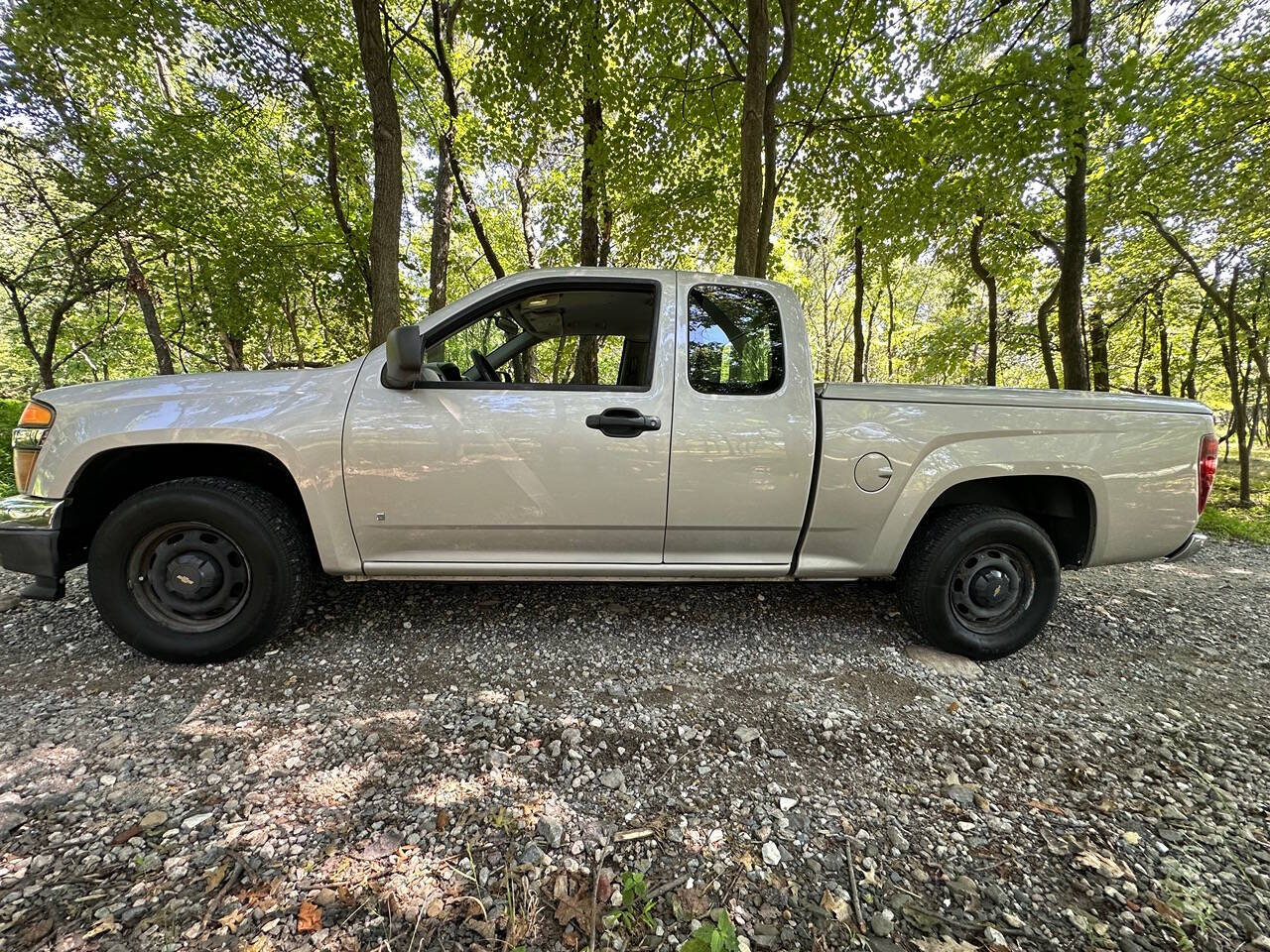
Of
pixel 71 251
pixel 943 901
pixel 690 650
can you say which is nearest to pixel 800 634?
pixel 690 650

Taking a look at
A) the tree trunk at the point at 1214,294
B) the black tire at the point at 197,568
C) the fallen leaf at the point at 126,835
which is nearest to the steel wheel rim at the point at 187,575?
the black tire at the point at 197,568

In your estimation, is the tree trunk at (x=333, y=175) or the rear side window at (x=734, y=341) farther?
the tree trunk at (x=333, y=175)

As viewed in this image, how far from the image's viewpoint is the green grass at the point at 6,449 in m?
6.21

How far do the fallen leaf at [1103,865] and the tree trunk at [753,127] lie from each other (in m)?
4.90

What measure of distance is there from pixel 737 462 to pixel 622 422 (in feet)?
1.94

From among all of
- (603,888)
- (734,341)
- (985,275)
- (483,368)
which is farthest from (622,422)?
(985,275)

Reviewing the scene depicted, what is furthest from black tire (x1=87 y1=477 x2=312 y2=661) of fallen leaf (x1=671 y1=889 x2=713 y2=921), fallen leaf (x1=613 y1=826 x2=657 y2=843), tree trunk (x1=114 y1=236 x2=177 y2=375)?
tree trunk (x1=114 y1=236 x2=177 y2=375)

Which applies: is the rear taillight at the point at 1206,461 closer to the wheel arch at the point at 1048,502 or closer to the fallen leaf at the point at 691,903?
the wheel arch at the point at 1048,502

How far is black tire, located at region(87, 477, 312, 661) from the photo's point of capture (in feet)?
7.40

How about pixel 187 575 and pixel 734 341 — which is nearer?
pixel 187 575

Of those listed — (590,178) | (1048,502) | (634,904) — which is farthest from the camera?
(590,178)

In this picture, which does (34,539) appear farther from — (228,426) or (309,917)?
(309,917)

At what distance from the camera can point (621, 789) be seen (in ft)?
5.51

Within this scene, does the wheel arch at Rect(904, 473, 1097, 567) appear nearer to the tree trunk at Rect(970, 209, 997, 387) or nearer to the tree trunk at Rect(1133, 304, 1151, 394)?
the tree trunk at Rect(970, 209, 997, 387)
